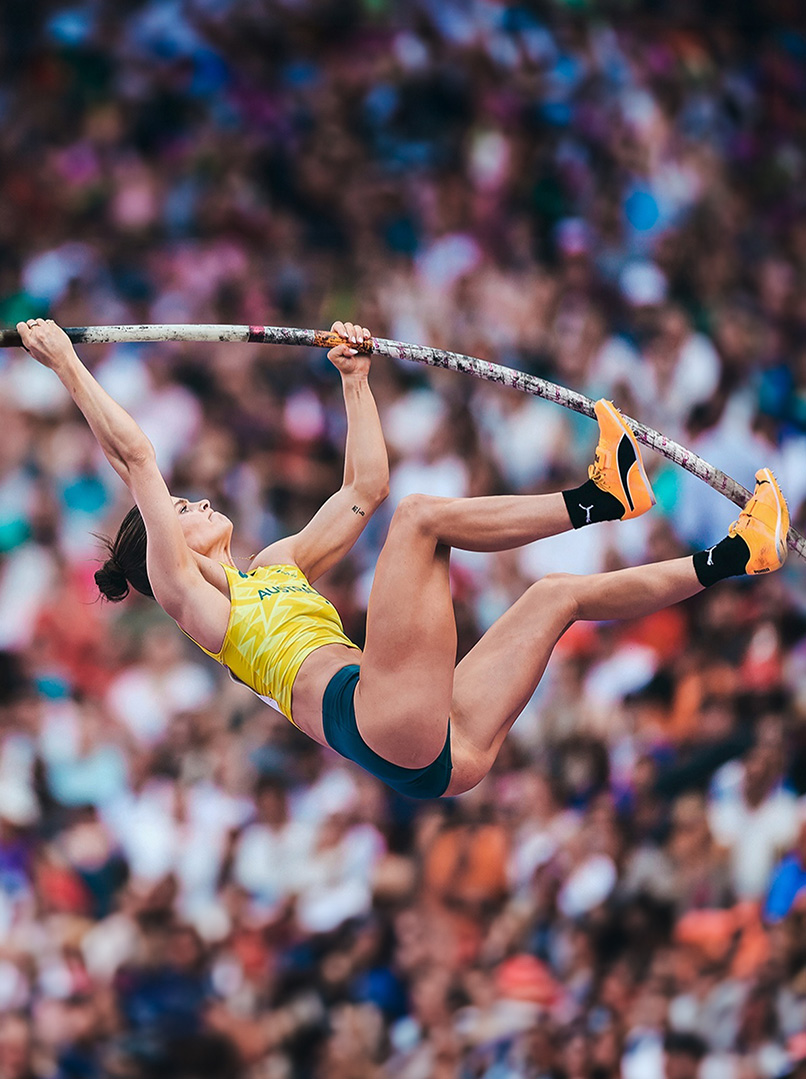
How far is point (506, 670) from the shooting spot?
2.96 metres

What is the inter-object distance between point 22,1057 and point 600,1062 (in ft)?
6.56

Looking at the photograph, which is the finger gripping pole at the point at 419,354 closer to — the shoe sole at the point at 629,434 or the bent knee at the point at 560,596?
the shoe sole at the point at 629,434

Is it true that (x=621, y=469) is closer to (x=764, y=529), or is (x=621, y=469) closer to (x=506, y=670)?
(x=764, y=529)

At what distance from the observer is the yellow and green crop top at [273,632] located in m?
3.03

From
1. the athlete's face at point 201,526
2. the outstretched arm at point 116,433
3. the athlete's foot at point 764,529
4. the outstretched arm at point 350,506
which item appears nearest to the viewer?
the outstretched arm at point 116,433

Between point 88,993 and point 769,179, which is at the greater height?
point 769,179

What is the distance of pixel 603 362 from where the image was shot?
5301mm

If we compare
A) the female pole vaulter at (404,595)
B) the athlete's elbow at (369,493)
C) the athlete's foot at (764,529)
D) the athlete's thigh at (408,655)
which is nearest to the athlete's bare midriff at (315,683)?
the female pole vaulter at (404,595)

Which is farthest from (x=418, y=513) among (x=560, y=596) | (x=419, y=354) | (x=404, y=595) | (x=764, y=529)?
(x=764, y=529)

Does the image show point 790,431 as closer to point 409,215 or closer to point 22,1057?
point 409,215

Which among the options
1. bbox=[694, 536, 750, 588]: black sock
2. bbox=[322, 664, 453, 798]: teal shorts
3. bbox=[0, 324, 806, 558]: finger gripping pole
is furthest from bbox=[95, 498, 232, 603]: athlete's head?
bbox=[694, 536, 750, 588]: black sock

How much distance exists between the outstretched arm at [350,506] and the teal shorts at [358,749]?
1.74 feet

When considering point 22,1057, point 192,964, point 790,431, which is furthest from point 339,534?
point 790,431

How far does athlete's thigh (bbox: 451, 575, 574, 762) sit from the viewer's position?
296 cm
